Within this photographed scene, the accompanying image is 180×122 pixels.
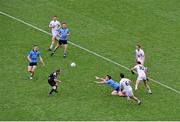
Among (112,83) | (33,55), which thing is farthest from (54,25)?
(112,83)

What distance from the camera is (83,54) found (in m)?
35.5

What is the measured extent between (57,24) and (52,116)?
1006 centimetres

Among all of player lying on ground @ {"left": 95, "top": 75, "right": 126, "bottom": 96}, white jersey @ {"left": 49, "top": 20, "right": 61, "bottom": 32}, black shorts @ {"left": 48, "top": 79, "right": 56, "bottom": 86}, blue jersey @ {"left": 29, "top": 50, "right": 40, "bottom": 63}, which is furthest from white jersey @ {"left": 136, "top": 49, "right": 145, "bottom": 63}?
white jersey @ {"left": 49, "top": 20, "right": 61, "bottom": 32}

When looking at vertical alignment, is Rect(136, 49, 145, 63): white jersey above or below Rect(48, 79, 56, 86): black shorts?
above

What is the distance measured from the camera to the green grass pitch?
A: 91.9 feet

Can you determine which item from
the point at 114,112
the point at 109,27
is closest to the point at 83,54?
the point at 109,27

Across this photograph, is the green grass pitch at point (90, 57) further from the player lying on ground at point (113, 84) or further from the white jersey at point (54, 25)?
the white jersey at point (54, 25)

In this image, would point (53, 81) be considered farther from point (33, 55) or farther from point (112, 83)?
point (112, 83)

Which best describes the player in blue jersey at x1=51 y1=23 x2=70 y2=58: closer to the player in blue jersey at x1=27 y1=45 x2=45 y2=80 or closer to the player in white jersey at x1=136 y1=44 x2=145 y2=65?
the player in blue jersey at x1=27 y1=45 x2=45 y2=80

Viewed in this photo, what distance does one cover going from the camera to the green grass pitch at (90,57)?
28016 millimetres

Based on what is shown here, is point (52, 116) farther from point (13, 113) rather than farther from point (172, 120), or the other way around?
point (172, 120)

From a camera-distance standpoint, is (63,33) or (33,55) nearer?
(33,55)

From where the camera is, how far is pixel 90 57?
35.1m

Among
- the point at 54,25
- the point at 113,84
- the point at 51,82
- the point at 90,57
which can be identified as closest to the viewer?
the point at 51,82
